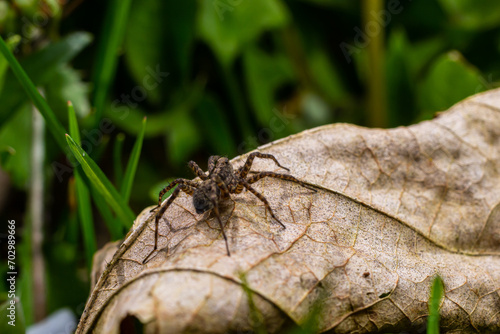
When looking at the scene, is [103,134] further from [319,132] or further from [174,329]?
[174,329]

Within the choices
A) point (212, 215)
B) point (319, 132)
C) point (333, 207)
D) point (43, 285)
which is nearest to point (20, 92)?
point (43, 285)

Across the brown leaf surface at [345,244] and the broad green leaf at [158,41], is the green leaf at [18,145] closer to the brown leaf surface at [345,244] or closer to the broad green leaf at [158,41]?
the broad green leaf at [158,41]

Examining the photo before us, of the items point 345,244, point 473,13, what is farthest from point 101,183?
point 473,13

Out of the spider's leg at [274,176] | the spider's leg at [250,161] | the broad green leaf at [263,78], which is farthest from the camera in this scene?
the broad green leaf at [263,78]

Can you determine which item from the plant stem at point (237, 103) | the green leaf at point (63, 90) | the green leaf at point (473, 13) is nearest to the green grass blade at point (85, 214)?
the green leaf at point (63, 90)

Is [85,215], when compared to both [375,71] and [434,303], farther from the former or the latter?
[375,71]

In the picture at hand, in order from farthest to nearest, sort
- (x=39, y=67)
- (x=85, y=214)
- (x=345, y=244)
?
(x=39, y=67) < (x=85, y=214) < (x=345, y=244)
